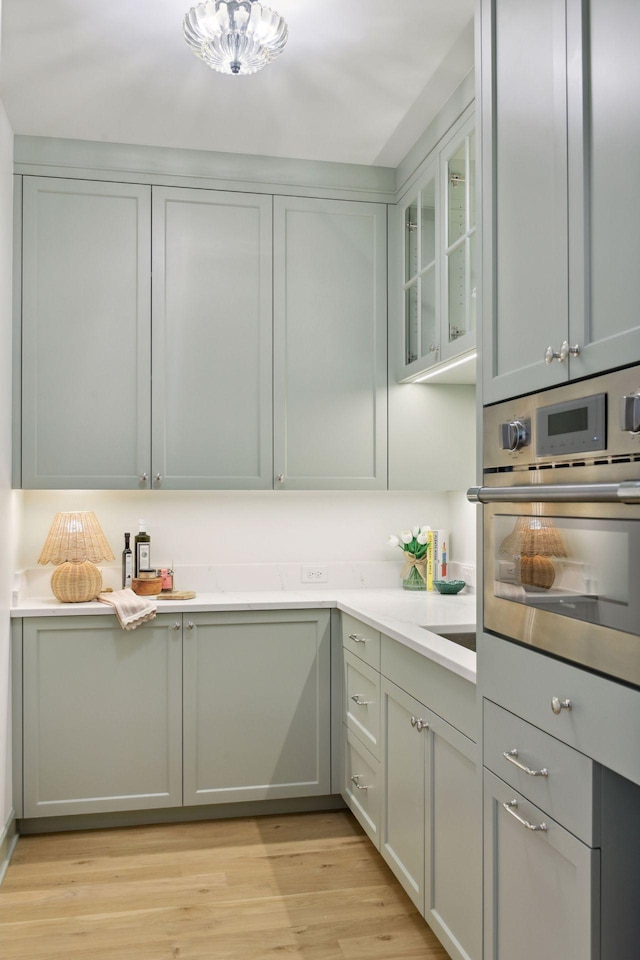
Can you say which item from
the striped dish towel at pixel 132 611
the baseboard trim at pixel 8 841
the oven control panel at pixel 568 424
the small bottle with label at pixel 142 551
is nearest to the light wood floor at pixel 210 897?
the baseboard trim at pixel 8 841

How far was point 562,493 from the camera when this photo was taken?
1305mm

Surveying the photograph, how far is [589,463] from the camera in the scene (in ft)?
4.19

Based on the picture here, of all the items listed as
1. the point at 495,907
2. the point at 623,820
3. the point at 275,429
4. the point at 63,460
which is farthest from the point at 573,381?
the point at 63,460

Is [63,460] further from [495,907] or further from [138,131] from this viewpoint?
[495,907]

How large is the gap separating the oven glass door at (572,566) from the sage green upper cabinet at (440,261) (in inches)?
43.3

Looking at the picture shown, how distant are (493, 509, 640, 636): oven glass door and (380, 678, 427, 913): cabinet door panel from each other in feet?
2.54

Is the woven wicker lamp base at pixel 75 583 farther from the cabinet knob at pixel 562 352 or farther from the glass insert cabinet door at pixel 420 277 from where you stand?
the cabinet knob at pixel 562 352

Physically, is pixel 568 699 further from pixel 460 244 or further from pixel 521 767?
pixel 460 244

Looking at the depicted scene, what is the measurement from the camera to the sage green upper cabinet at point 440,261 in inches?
99.4

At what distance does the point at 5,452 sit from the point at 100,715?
3.47 feet

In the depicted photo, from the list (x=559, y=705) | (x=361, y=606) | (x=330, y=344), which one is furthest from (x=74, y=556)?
(x=559, y=705)

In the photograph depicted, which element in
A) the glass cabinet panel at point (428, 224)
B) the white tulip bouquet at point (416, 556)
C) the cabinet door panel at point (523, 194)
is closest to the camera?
Result: the cabinet door panel at point (523, 194)

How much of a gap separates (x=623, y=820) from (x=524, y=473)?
0.62m

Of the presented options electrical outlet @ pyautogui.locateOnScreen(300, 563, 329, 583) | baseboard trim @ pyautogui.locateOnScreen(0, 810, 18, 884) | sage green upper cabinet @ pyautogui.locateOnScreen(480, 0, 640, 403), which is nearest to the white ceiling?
sage green upper cabinet @ pyautogui.locateOnScreen(480, 0, 640, 403)
